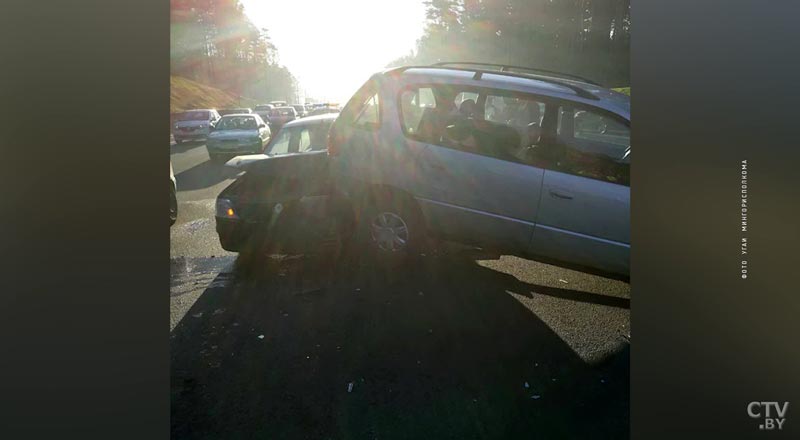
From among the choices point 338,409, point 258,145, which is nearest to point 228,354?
point 338,409

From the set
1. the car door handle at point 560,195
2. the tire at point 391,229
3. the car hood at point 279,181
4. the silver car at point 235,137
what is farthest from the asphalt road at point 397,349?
the silver car at point 235,137

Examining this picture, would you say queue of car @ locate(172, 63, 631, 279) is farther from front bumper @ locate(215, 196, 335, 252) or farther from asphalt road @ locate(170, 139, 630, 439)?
asphalt road @ locate(170, 139, 630, 439)

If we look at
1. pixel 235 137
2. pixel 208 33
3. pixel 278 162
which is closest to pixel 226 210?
pixel 278 162

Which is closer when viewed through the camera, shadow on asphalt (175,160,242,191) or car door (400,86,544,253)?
car door (400,86,544,253)

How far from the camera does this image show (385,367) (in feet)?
9.61

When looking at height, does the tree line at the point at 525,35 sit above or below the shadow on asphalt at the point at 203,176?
above

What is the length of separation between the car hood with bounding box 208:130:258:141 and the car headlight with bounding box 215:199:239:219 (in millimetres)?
7460

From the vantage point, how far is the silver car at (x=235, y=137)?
1184cm

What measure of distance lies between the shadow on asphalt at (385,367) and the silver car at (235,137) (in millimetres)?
7893

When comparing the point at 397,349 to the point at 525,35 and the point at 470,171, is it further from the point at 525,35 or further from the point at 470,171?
the point at 525,35

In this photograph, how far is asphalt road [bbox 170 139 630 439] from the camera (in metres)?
2.42

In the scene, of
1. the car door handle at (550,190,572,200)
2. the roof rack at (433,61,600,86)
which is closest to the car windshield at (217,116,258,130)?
the roof rack at (433,61,600,86)

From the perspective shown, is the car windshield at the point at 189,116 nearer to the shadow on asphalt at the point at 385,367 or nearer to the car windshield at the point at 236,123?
the shadow on asphalt at the point at 385,367

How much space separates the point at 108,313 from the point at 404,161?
325 cm
